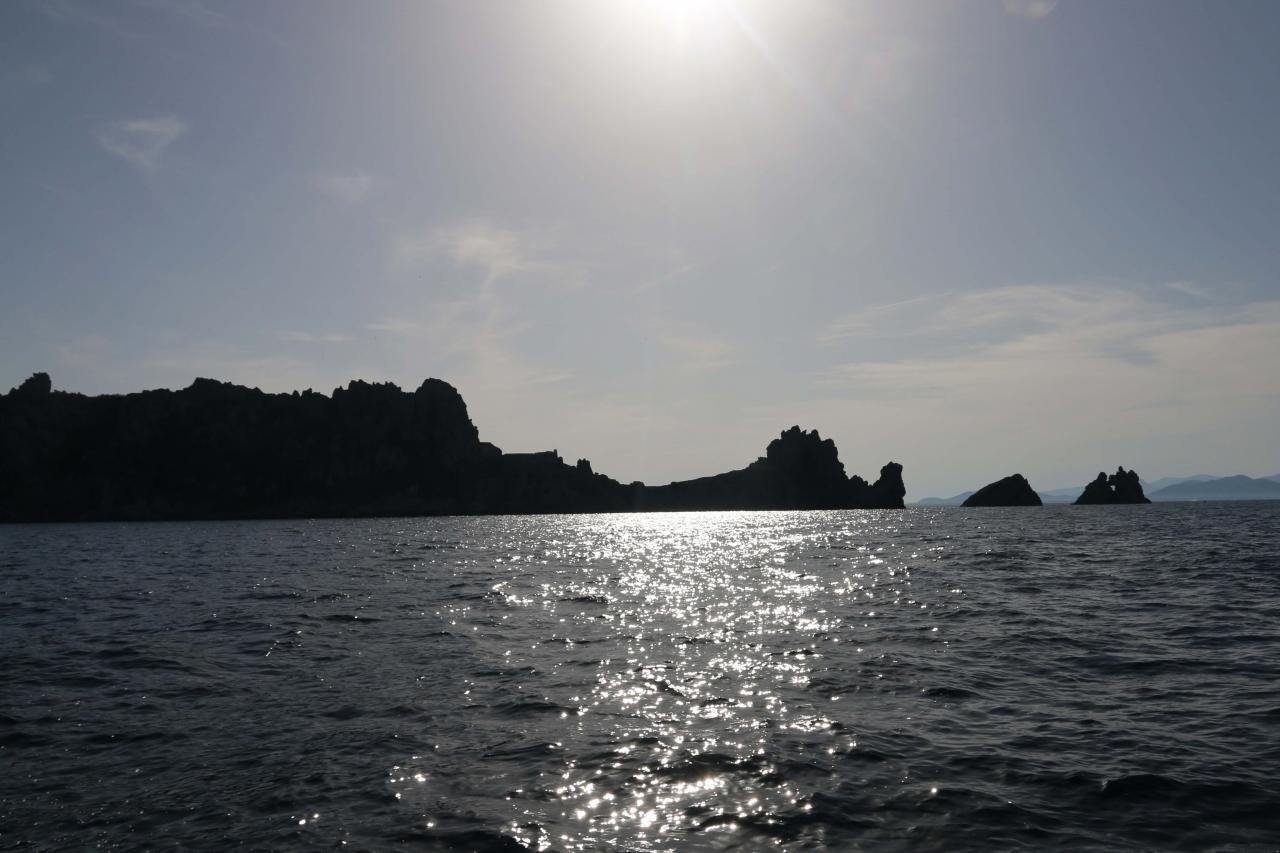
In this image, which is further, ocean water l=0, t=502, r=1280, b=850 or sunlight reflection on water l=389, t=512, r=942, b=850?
sunlight reflection on water l=389, t=512, r=942, b=850

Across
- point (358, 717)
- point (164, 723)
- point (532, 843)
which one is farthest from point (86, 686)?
point (532, 843)

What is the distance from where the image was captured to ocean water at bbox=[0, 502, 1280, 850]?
11930mm

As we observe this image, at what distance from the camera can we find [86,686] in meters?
20.7

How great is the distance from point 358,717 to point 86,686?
345 inches

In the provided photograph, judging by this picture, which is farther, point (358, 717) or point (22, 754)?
point (358, 717)

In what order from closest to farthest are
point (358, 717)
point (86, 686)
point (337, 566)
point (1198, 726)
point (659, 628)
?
point (1198, 726), point (358, 717), point (86, 686), point (659, 628), point (337, 566)

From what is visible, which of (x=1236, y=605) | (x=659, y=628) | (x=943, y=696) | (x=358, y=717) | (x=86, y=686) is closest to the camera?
(x=358, y=717)

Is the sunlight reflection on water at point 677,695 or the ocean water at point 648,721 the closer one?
the ocean water at point 648,721

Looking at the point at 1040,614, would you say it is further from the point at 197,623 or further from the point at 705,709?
the point at 197,623

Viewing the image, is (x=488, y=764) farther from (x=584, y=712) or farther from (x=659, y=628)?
(x=659, y=628)

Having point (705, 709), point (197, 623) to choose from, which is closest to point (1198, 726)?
point (705, 709)

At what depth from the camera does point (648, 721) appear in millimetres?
17453

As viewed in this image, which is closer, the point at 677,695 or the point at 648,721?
the point at 648,721

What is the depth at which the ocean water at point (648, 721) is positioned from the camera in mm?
11930
